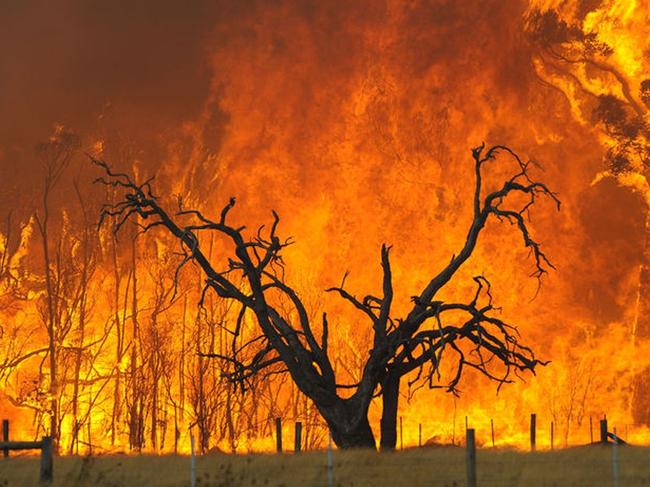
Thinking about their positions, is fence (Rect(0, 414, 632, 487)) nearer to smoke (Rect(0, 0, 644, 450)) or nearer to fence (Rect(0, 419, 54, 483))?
fence (Rect(0, 419, 54, 483))

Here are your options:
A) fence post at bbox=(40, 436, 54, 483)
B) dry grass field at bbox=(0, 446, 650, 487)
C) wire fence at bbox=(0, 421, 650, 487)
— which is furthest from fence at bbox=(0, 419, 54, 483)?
wire fence at bbox=(0, 421, 650, 487)

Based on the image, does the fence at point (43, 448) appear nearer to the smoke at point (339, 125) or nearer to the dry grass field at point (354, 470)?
the dry grass field at point (354, 470)

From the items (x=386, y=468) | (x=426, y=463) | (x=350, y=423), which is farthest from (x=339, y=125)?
(x=386, y=468)

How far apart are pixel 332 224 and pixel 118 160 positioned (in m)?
12.0

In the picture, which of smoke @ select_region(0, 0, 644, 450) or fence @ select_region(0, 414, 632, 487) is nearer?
fence @ select_region(0, 414, 632, 487)

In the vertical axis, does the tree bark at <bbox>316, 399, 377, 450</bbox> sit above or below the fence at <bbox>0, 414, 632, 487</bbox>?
above

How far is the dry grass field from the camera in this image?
2738cm

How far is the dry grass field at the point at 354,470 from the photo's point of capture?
89.8 ft

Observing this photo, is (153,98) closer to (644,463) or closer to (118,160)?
(118,160)

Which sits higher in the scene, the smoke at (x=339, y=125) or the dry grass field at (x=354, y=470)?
the smoke at (x=339, y=125)

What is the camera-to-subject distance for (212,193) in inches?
2687

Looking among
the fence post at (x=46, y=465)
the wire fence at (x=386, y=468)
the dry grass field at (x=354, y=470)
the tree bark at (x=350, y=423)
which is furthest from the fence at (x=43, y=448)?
the tree bark at (x=350, y=423)

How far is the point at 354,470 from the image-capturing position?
94.4ft

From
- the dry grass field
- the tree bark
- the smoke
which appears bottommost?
the dry grass field
